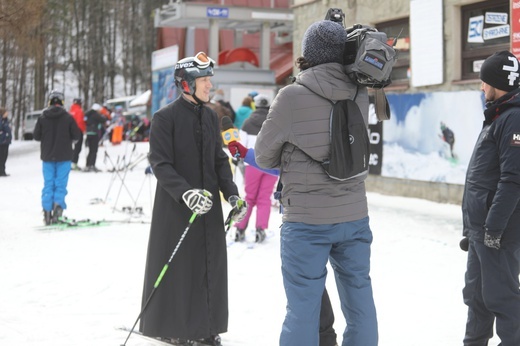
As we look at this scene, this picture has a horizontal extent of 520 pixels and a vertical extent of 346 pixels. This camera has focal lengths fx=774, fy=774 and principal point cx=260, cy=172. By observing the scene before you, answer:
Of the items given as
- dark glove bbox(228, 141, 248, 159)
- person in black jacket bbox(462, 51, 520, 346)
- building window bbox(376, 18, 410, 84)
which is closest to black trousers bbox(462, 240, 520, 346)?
person in black jacket bbox(462, 51, 520, 346)


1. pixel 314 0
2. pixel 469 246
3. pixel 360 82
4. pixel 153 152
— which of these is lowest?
pixel 469 246

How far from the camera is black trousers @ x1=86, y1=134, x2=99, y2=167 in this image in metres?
19.0

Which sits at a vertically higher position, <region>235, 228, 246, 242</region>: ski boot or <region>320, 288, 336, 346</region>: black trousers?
<region>320, 288, 336, 346</region>: black trousers

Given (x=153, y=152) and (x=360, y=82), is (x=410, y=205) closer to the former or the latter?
(x=153, y=152)

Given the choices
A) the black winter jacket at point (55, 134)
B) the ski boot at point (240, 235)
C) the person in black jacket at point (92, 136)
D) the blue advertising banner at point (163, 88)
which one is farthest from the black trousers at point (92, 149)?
the ski boot at point (240, 235)

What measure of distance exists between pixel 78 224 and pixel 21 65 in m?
31.9

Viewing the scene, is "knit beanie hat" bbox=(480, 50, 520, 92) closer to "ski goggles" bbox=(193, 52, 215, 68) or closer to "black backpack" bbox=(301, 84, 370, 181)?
"black backpack" bbox=(301, 84, 370, 181)

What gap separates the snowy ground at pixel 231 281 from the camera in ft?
17.6

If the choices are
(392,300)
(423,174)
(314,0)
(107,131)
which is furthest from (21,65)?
(392,300)

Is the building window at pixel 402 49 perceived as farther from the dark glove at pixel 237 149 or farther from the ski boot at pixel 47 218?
the dark glove at pixel 237 149

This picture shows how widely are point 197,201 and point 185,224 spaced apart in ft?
1.21

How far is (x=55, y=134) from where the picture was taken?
10.6m

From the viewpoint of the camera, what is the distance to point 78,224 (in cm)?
1055

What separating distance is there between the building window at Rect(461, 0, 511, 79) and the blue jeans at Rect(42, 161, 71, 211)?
633cm
